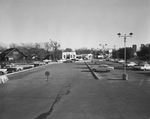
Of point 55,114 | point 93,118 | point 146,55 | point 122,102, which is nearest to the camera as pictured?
point 93,118

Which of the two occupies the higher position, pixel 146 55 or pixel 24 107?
pixel 146 55

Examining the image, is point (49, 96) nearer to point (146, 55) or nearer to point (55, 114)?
point (55, 114)

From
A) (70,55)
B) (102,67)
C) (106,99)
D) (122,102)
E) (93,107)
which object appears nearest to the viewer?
(93,107)

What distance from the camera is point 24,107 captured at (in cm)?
852

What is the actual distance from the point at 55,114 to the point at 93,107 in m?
2.21

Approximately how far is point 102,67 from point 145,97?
1588cm

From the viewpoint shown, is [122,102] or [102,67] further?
[102,67]

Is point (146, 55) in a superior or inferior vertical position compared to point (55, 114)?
superior

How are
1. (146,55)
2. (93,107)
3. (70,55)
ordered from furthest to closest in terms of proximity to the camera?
(70,55) < (146,55) < (93,107)

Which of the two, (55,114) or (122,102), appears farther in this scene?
(122,102)

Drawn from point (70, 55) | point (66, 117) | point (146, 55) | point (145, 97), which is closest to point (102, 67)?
point (146, 55)

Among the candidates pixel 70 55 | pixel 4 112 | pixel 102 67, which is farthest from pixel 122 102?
pixel 70 55

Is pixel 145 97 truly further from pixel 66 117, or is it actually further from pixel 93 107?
pixel 66 117

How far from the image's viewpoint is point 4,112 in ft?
25.7
